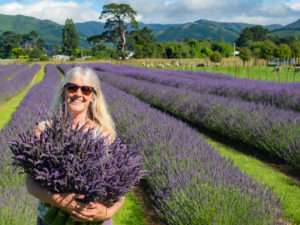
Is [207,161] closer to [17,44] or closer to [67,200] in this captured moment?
[67,200]

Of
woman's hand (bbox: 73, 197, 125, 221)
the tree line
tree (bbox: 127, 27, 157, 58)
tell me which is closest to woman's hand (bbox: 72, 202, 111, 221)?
woman's hand (bbox: 73, 197, 125, 221)

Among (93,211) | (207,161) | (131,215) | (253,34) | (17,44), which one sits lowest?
(17,44)

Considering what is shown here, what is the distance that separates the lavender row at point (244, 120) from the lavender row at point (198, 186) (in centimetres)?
203

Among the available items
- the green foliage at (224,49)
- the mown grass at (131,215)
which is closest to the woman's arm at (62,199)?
the mown grass at (131,215)

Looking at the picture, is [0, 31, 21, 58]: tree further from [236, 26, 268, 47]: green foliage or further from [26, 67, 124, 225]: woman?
[26, 67, 124, 225]: woman

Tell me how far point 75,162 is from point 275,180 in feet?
16.8

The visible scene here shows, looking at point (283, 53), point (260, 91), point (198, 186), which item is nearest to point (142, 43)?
point (283, 53)

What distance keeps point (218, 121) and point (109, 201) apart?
26.6ft

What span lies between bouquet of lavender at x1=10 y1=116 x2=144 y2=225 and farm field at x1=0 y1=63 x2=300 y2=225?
1.54 feet

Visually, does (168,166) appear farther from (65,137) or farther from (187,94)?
(187,94)

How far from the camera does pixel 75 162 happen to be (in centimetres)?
198

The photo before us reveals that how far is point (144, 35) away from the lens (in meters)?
87.6

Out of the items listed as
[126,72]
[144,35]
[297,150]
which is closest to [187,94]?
[297,150]

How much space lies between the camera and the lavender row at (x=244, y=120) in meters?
7.57
